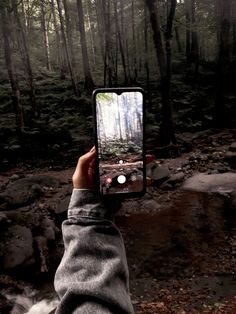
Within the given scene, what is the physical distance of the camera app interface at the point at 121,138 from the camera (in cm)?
194

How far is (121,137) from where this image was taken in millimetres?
2158

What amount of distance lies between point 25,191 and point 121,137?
32.3 feet

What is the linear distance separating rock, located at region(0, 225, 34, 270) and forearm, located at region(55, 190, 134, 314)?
22.0 ft

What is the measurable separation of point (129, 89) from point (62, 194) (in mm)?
9932

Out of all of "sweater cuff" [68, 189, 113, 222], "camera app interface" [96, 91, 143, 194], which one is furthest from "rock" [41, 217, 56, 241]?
"sweater cuff" [68, 189, 113, 222]

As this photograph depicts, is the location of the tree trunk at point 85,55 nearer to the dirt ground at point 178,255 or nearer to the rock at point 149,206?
the dirt ground at point 178,255

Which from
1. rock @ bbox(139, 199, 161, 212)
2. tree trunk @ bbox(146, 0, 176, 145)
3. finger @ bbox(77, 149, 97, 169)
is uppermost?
finger @ bbox(77, 149, 97, 169)

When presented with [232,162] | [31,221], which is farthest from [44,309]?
[232,162]

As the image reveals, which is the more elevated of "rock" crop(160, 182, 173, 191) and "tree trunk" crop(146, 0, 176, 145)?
"tree trunk" crop(146, 0, 176, 145)

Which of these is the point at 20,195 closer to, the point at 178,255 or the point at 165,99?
the point at 178,255

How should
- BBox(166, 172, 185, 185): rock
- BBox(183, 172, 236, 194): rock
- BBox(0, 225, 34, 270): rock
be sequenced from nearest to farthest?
BBox(0, 225, 34, 270): rock
BBox(183, 172, 236, 194): rock
BBox(166, 172, 185, 185): rock

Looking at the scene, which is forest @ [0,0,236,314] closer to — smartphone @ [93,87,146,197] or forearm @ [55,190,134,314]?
smartphone @ [93,87,146,197]

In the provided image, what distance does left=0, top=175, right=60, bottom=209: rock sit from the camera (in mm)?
10953

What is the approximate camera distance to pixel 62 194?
11641mm
